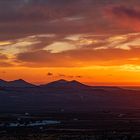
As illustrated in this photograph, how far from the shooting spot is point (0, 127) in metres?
125

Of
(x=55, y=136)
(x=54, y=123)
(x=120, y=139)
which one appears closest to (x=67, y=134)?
(x=55, y=136)

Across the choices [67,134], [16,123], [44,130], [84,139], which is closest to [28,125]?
[16,123]

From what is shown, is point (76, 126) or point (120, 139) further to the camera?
point (76, 126)

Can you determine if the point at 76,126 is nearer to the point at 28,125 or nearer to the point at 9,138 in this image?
the point at 28,125

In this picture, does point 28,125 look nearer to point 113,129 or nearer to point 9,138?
point 113,129

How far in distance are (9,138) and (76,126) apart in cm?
3472

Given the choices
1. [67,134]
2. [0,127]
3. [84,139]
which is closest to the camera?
[84,139]

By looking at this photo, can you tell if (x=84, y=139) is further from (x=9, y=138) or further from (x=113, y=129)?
(x=113, y=129)

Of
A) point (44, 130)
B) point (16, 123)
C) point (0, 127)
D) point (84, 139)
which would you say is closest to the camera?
point (84, 139)

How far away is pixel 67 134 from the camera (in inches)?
4075

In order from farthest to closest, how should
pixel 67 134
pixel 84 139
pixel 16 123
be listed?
pixel 16 123 < pixel 67 134 < pixel 84 139

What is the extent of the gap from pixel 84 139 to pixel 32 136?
11785 mm

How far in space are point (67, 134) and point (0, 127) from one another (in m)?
27.4

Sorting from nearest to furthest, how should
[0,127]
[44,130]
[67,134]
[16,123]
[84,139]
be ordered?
[84,139]
[67,134]
[44,130]
[0,127]
[16,123]
